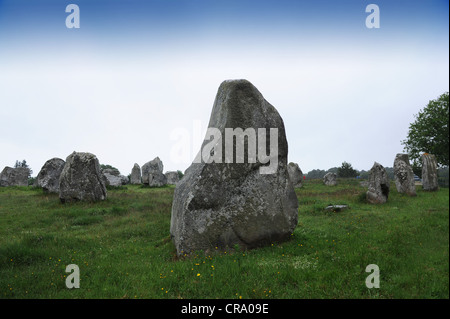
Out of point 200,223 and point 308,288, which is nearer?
point 308,288

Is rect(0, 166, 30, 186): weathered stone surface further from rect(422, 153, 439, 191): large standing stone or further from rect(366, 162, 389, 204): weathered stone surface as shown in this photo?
rect(422, 153, 439, 191): large standing stone

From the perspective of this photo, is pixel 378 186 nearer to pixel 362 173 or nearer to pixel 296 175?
pixel 296 175

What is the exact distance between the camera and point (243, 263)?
7.57 metres

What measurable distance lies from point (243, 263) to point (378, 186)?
13602 millimetres

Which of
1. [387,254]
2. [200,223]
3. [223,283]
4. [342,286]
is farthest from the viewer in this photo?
[200,223]

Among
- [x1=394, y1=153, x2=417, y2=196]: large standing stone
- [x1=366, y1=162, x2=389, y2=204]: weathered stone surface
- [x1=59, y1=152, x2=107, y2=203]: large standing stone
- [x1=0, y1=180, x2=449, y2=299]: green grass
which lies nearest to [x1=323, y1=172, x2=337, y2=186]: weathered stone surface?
[x1=394, y1=153, x2=417, y2=196]: large standing stone

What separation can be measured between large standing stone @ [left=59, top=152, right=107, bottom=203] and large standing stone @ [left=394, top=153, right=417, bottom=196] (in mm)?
21232

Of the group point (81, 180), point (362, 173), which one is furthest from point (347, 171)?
point (81, 180)

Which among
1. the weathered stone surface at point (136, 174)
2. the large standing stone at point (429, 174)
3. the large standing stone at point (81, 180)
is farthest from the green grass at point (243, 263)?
the weathered stone surface at point (136, 174)
